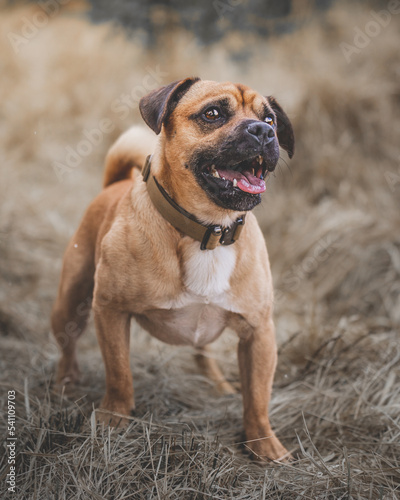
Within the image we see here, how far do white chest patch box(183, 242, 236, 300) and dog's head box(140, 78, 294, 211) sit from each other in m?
0.33

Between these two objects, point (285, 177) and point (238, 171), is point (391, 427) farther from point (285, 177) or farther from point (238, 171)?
point (285, 177)

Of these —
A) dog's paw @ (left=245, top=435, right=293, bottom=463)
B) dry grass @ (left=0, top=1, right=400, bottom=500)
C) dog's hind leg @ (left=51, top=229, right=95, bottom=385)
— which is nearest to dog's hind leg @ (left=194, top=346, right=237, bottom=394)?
dry grass @ (left=0, top=1, right=400, bottom=500)

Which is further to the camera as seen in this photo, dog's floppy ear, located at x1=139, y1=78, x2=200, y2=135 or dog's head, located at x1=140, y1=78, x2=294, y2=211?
dog's floppy ear, located at x1=139, y1=78, x2=200, y2=135

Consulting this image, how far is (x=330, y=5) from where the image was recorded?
841 centimetres

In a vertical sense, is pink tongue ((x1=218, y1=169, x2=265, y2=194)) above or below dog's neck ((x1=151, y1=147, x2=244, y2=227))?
above

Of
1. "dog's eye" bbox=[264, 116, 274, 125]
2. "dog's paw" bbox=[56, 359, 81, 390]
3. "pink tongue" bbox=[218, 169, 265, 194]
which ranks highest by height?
"dog's eye" bbox=[264, 116, 274, 125]

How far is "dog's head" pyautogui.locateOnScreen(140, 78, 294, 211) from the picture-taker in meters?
2.48

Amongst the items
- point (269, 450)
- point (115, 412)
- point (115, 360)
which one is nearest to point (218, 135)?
point (115, 360)

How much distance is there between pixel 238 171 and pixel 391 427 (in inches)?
70.5

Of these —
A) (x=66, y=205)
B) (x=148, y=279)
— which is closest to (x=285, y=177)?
(x=66, y=205)

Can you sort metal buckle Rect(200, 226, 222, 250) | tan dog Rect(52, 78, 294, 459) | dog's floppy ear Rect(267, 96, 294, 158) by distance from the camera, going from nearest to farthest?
tan dog Rect(52, 78, 294, 459)
metal buckle Rect(200, 226, 222, 250)
dog's floppy ear Rect(267, 96, 294, 158)

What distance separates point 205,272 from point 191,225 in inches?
10.1

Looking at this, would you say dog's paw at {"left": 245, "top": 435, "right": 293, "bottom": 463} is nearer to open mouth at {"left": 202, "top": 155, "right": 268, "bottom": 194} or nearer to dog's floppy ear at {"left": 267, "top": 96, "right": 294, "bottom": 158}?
open mouth at {"left": 202, "top": 155, "right": 268, "bottom": 194}

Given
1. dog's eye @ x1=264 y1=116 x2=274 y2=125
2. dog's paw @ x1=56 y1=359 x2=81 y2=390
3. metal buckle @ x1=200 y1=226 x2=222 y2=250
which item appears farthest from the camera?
dog's paw @ x1=56 y1=359 x2=81 y2=390
